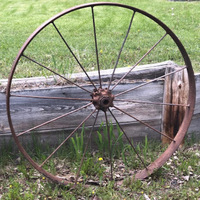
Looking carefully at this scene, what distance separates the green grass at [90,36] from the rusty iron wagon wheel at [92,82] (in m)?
0.01

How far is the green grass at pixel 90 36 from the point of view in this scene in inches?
132

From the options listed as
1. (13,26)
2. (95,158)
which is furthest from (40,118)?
(13,26)

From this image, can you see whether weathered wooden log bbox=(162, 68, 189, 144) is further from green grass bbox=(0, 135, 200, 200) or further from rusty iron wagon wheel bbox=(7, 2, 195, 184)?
green grass bbox=(0, 135, 200, 200)

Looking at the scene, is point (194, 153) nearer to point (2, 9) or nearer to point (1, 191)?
point (1, 191)

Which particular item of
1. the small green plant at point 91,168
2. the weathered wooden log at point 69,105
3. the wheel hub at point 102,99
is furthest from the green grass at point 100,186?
the wheel hub at point 102,99

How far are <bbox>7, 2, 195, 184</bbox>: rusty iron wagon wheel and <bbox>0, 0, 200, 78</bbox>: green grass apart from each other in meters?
0.01

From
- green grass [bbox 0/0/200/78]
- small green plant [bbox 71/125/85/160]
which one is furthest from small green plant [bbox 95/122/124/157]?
green grass [bbox 0/0/200/78]

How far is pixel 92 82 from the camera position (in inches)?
90.7

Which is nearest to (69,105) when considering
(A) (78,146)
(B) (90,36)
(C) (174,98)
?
(A) (78,146)

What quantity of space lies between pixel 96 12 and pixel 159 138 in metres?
4.03

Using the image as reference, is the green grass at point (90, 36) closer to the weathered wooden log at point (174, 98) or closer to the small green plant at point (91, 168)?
the weathered wooden log at point (174, 98)

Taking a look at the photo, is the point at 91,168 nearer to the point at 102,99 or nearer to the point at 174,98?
the point at 102,99

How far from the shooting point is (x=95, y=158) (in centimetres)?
265

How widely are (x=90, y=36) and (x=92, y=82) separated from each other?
2287 millimetres
